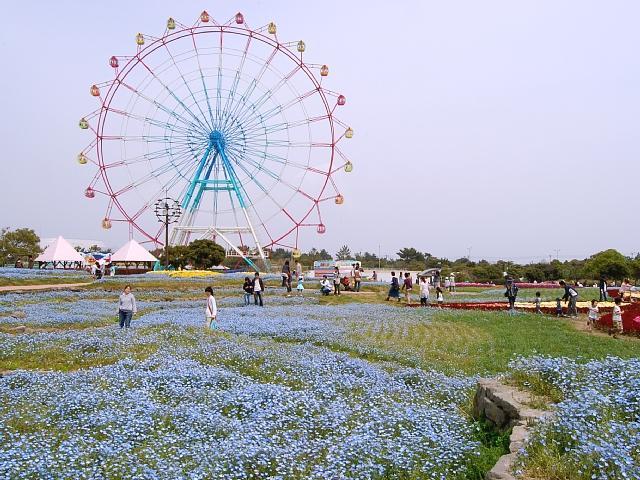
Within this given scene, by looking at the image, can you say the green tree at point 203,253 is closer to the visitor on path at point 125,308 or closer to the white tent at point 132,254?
the white tent at point 132,254

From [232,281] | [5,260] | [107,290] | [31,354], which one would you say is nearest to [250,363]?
[31,354]

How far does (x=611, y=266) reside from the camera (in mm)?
73438

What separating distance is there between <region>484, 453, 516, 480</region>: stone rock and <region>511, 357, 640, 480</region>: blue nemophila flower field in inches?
5.9

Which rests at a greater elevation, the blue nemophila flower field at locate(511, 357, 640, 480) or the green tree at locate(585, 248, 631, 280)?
the green tree at locate(585, 248, 631, 280)

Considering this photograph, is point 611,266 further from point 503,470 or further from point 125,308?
point 503,470

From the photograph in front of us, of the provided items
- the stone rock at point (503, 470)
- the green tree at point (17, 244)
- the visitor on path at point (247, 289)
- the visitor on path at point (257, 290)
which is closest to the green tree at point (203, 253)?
the green tree at point (17, 244)

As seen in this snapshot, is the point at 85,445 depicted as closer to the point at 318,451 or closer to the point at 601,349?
the point at 318,451

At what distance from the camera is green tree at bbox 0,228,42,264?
3029 inches

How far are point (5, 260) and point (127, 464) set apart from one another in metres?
79.0

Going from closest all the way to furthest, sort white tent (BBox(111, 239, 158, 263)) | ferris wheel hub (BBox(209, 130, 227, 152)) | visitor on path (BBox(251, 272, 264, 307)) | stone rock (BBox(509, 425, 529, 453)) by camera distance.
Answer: stone rock (BBox(509, 425, 529, 453)) → visitor on path (BBox(251, 272, 264, 307)) → ferris wheel hub (BBox(209, 130, 227, 152)) → white tent (BBox(111, 239, 158, 263))

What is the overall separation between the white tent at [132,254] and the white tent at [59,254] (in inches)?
238

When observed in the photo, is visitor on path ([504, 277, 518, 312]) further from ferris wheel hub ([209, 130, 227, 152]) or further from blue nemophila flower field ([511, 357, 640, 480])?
ferris wheel hub ([209, 130, 227, 152])

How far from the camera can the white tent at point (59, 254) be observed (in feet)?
216

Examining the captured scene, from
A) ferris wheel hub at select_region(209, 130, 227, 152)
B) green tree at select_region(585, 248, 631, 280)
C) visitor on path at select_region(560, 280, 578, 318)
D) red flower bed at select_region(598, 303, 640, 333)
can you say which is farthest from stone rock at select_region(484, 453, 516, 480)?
green tree at select_region(585, 248, 631, 280)
